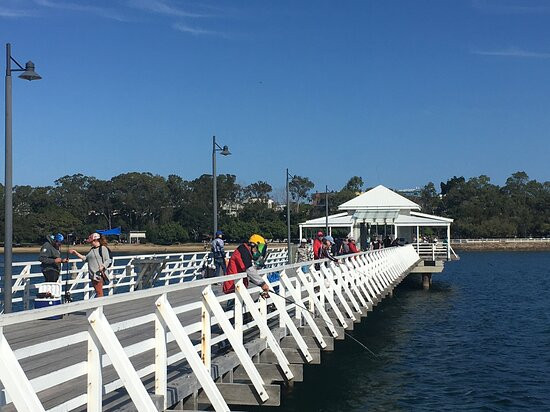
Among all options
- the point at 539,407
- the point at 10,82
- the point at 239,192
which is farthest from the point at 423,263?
the point at 239,192

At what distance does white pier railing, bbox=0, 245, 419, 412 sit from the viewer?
462 cm

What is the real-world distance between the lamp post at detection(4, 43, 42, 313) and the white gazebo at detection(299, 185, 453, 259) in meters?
24.3

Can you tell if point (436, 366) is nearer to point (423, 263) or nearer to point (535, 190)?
point (423, 263)

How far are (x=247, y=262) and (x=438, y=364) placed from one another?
24.3 feet

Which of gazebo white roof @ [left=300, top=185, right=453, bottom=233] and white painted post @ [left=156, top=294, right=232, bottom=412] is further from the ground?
gazebo white roof @ [left=300, top=185, right=453, bottom=233]

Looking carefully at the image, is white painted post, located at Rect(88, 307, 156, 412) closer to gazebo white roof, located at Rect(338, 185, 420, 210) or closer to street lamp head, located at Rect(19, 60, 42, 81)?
street lamp head, located at Rect(19, 60, 42, 81)

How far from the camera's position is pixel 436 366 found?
14.8m

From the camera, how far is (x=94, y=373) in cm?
516

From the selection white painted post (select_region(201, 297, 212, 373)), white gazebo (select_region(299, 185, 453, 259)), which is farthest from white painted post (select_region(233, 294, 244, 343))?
white gazebo (select_region(299, 185, 453, 259))

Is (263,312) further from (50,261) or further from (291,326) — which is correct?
(50,261)

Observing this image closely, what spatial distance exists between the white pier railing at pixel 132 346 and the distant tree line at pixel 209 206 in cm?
9217

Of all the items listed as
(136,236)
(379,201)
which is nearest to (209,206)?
(136,236)

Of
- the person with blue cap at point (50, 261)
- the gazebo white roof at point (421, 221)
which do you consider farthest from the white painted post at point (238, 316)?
the gazebo white roof at point (421, 221)

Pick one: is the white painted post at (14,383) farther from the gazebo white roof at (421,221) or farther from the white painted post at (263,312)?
the gazebo white roof at (421,221)
